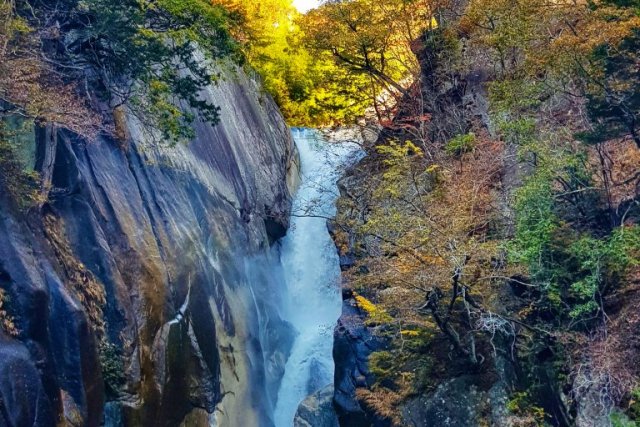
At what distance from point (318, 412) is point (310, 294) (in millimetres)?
5287

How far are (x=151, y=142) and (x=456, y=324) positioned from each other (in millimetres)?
7290

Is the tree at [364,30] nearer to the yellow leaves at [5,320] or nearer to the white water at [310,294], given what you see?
the white water at [310,294]

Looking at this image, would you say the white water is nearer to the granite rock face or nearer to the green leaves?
the granite rock face

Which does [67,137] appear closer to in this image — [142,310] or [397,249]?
[142,310]

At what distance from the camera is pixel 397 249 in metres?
10.1

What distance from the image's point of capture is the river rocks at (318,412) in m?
12.2

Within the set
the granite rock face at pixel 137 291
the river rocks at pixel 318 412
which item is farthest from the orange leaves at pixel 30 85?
the river rocks at pixel 318 412

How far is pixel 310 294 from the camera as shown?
17203 millimetres

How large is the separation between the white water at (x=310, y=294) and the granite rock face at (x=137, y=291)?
546 mm

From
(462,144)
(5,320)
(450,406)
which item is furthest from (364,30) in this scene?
(5,320)

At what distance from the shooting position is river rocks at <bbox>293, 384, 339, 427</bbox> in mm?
12156

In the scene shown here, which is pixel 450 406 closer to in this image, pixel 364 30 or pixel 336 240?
pixel 336 240

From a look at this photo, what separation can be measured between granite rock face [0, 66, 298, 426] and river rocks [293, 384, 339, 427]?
1.12 meters

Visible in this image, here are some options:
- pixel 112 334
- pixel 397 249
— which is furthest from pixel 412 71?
pixel 112 334
